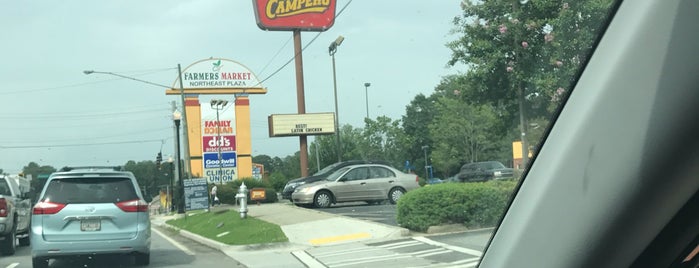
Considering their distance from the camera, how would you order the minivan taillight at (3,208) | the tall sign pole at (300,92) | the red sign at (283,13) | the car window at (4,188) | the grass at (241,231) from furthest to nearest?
the red sign at (283,13) < the tall sign pole at (300,92) < the car window at (4,188) < the grass at (241,231) < the minivan taillight at (3,208)

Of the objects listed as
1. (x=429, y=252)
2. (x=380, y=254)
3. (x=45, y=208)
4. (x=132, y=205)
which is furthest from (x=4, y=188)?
(x=429, y=252)

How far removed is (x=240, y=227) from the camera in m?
16.7

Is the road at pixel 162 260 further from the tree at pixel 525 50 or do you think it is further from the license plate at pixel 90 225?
the tree at pixel 525 50

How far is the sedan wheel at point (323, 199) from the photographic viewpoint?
1995cm

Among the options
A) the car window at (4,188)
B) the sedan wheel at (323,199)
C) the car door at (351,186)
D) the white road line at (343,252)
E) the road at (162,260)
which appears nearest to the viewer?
the white road line at (343,252)

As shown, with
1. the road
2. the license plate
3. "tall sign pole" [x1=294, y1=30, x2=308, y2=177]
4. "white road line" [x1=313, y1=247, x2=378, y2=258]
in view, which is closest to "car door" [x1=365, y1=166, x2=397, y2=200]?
"white road line" [x1=313, y1=247, x2=378, y2=258]

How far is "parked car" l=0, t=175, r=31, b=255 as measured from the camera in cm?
1388

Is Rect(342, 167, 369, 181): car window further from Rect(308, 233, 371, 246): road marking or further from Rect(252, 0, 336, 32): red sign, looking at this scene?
Rect(252, 0, 336, 32): red sign

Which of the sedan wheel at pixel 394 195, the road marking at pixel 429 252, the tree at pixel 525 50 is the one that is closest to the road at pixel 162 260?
the road marking at pixel 429 252

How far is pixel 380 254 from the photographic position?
10898mm

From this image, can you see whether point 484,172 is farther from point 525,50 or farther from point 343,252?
point 343,252

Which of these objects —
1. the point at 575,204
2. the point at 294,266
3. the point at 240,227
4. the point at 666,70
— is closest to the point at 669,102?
the point at 666,70

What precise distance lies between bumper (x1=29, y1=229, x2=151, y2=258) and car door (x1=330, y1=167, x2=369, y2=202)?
667 cm

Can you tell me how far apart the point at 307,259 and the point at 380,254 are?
1274mm
